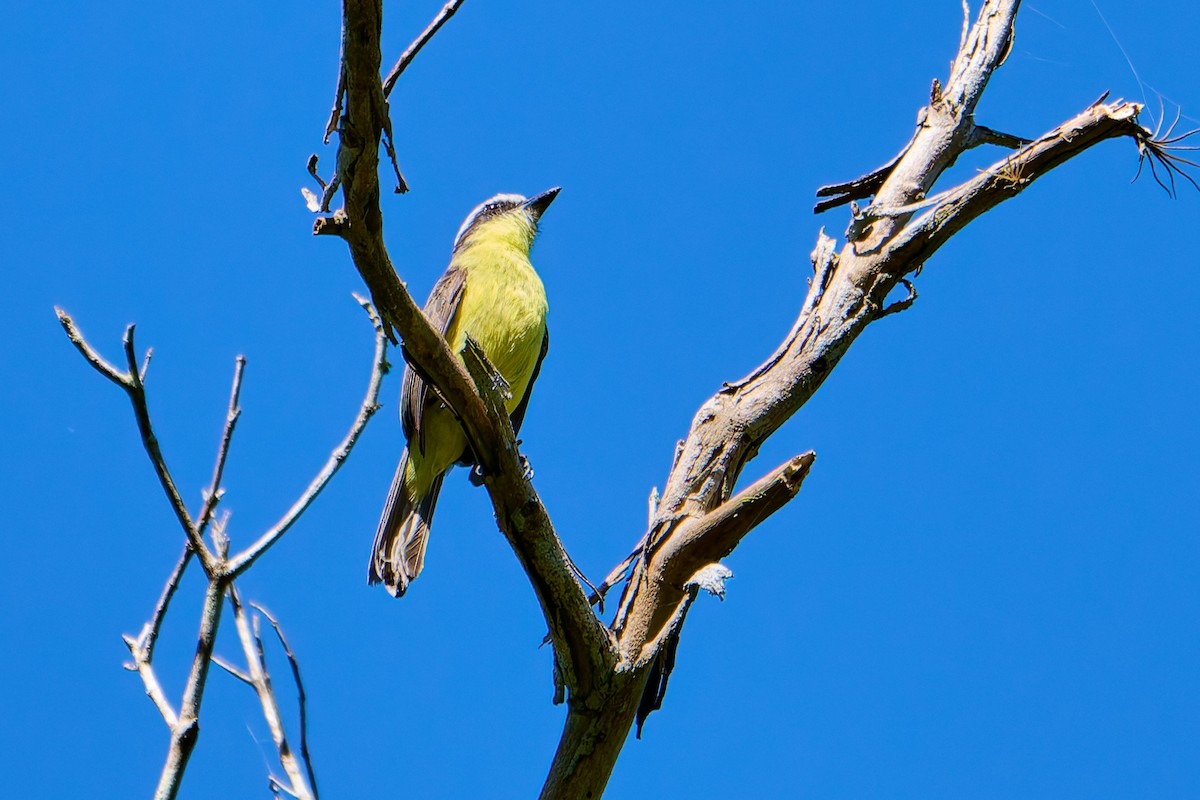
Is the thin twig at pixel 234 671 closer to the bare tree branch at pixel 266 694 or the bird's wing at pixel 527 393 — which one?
the bare tree branch at pixel 266 694

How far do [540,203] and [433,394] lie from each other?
75.8 inches

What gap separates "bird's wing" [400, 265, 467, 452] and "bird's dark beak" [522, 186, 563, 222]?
112cm

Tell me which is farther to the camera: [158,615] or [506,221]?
[506,221]

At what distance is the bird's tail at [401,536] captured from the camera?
4.75 metres

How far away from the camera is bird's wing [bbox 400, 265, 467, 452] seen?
16.7 ft

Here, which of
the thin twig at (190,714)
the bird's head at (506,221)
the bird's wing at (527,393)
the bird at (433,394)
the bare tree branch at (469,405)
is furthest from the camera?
the bird's head at (506,221)

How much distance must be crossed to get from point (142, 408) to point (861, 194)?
2897 millimetres

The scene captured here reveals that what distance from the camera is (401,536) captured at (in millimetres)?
5000

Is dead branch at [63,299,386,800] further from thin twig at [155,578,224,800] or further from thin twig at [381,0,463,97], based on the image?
thin twig at [381,0,463,97]

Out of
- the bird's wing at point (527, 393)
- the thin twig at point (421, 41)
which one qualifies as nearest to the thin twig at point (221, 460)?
the thin twig at point (421, 41)

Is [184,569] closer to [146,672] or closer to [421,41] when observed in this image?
[146,672]

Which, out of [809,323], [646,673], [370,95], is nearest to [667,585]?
[646,673]

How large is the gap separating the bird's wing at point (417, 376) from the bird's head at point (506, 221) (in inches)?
29.0

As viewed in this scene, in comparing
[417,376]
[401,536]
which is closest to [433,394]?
[417,376]
